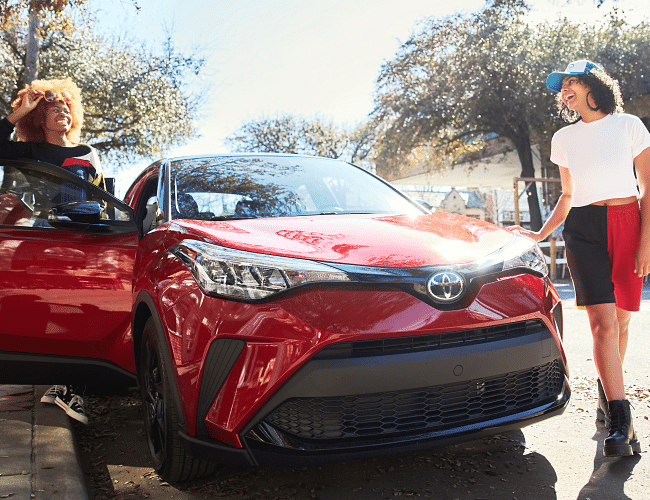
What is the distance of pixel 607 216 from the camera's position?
3.02m

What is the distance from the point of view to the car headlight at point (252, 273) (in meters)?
2.12

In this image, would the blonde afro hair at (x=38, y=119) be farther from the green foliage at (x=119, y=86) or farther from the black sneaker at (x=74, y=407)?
the green foliage at (x=119, y=86)

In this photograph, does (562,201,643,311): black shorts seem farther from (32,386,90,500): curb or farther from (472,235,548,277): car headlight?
(32,386,90,500): curb

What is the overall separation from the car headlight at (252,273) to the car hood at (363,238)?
52mm

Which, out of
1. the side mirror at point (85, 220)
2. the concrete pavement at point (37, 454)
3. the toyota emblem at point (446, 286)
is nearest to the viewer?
the toyota emblem at point (446, 286)

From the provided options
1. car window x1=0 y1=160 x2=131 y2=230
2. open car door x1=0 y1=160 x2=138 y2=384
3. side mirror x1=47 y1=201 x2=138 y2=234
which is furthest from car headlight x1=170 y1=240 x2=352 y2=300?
car window x1=0 y1=160 x2=131 y2=230

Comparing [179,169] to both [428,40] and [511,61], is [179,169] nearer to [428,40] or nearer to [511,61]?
[511,61]

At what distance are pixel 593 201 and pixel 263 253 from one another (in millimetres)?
1754

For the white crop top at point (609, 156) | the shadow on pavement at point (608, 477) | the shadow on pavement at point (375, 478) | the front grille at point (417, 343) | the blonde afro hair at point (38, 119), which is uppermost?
the blonde afro hair at point (38, 119)

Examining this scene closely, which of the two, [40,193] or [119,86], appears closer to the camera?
[40,193]

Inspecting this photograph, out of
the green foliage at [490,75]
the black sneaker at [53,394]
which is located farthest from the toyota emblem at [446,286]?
the green foliage at [490,75]

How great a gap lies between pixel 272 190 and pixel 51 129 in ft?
Answer: 6.36

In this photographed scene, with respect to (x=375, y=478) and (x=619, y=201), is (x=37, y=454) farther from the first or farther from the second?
(x=619, y=201)

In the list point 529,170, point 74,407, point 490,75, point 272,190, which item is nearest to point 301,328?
point 272,190
